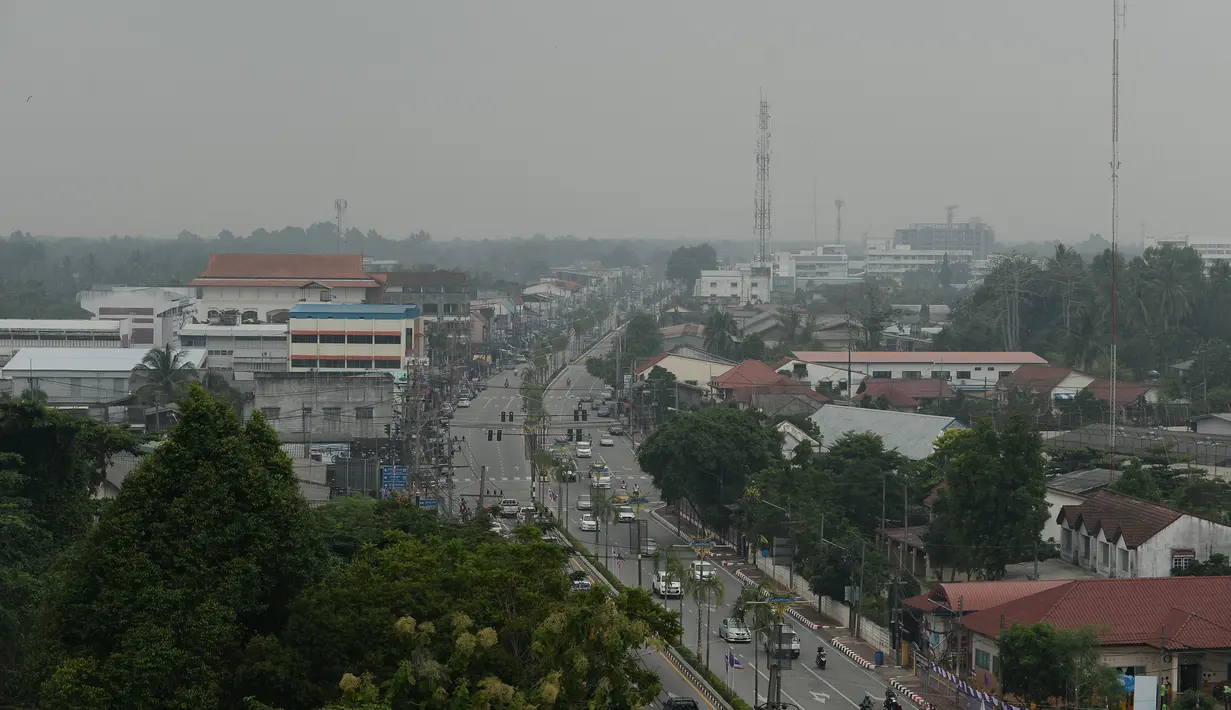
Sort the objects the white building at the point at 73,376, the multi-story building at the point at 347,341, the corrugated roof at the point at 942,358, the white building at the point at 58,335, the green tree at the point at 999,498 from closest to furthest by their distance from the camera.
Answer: the green tree at the point at 999,498 < the white building at the point at 73,376 < the multi-story building at the point at 347,341 < the corrugated roof at the point at 942,358 < the white building at the point at 58,335

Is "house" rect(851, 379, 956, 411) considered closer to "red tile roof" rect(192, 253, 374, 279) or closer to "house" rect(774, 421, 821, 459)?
"house" rect(774, 421, 821, 459)

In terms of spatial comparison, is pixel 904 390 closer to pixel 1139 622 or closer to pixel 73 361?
pixel 73 361

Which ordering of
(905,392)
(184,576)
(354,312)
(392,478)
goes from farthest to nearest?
(354,312) → (905,392) → (392,478) → (184,576)

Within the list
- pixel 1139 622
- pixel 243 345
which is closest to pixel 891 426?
pixel 1139 622

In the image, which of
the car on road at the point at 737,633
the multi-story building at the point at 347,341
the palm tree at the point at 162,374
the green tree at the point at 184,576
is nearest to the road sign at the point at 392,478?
the palm tree at the point at 162,374

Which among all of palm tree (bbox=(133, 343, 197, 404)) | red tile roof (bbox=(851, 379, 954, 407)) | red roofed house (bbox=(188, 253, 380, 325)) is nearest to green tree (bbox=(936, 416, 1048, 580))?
red tile roof (bbox=(851, 379, 954, 407))

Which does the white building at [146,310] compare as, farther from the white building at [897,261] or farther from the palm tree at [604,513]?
the white building at [897,261]

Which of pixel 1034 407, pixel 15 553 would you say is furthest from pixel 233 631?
pixel 1034 407
